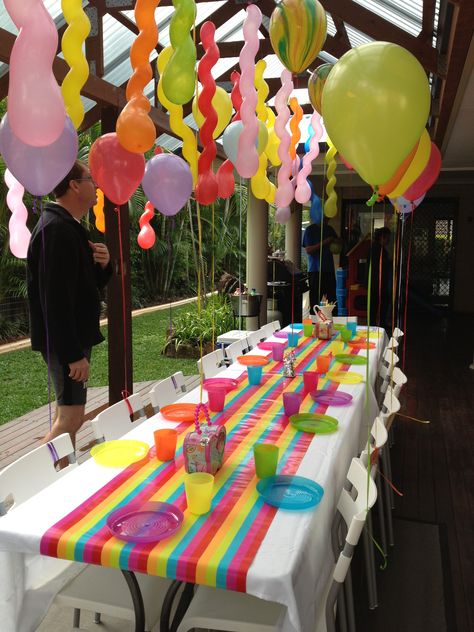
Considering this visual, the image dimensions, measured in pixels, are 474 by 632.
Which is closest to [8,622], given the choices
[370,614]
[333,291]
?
[370,614]

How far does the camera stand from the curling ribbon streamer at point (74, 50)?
2.46 meters

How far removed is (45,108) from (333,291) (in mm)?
6617

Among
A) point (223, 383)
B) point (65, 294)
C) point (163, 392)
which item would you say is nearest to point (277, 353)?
point (223, 383)

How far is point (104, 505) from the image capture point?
5.67 feet

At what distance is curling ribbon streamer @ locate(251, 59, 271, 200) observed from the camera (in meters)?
3.66

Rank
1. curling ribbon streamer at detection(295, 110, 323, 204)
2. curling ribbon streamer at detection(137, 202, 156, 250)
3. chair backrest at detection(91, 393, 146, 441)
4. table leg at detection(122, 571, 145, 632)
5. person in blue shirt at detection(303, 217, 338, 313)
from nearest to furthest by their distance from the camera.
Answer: table leg at detection(122, 571, 145, 632) < chair backrest at detection(91, 393, 146, 441) < curling ribbon streamer at detection(295, 110, 323, 204) < curling ribbon streamer at detection(137, 202, 156, 250) < person in blue shirt at detection(303, 217, 338, 313)

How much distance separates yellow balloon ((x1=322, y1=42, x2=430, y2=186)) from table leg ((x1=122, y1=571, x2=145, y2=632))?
1547 millimetres

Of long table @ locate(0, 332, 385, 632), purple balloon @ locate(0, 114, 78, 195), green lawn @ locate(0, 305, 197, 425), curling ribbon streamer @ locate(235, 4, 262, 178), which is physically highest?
curling ribbon streamer @ locate(235, 4, 262, 178)

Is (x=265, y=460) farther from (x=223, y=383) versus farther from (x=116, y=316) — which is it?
(x=116, y=316)

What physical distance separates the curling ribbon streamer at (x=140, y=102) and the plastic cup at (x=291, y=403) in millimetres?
1373

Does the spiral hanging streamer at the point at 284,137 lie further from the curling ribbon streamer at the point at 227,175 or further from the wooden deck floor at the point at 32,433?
the wooden deck floor at the point at 32,433

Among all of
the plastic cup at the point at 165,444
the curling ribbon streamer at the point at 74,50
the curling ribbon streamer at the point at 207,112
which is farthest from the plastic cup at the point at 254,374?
the curling ribbon streamer at the point at 74,50

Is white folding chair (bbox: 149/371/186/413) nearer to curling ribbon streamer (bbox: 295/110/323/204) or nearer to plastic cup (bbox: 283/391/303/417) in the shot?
plastic cup (bbox: 283/391/303/417)

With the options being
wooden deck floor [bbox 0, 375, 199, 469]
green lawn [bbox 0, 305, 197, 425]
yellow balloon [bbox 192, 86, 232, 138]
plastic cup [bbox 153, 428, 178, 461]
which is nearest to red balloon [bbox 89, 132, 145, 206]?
yellow balloon [bbox 192, 86, 232, 138]
